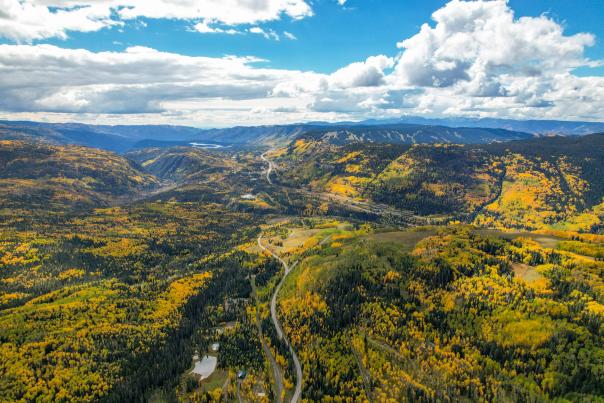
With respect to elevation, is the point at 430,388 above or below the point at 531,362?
below

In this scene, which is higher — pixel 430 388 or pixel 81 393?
pixel 430 388

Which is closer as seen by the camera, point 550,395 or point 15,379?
point 550,395

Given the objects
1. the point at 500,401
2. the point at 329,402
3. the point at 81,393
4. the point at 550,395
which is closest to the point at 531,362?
the point at 550,395

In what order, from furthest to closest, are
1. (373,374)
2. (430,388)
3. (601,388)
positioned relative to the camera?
(373,374), (430,388), (601,388)

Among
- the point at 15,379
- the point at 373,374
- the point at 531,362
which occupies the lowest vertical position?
the point at 15,379

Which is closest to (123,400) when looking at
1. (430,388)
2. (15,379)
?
(15,379)

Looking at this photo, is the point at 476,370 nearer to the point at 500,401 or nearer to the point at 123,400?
the point at 500,401

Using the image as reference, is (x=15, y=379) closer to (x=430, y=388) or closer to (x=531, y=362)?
(x=430, y=388)

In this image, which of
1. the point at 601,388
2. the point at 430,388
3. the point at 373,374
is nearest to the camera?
the point at 601,388

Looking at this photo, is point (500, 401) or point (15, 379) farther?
point (15, 379)
